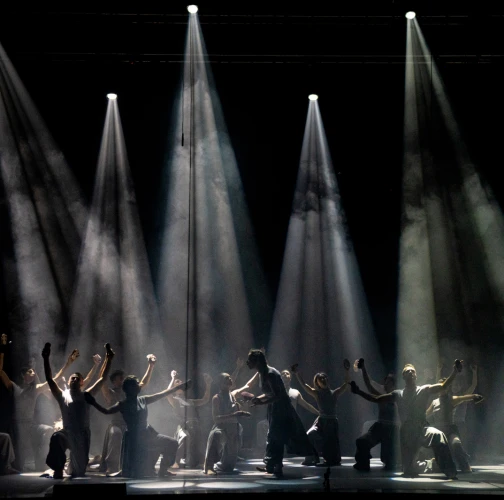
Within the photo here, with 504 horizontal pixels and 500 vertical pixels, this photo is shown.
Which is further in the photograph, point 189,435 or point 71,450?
point 189,435

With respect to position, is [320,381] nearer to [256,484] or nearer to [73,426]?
[256,484]

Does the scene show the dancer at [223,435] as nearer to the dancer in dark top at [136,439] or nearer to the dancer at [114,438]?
the dancer in dark top at [136,439]

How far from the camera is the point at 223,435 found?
7750 mm

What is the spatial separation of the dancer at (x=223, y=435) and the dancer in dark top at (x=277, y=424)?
0.47 m

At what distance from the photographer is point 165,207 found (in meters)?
11.9

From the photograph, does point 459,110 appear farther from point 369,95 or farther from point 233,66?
point 233,66

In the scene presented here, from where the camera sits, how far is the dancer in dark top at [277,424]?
7.45 m

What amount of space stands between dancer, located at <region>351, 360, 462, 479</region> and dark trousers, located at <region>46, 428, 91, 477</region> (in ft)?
10.0

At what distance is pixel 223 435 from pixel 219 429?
82mm

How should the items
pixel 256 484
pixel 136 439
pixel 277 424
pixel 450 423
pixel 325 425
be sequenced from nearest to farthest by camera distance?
pixel 256 484, pixel 136 439, pixel 277 424, pixel 450 423, pixel 325 425

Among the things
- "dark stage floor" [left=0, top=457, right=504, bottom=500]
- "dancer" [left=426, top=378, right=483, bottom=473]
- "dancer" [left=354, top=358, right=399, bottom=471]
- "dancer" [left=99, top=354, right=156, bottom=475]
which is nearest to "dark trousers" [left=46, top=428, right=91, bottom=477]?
"dark stage floor" [left=0, top=457, right=504, bottom=500]

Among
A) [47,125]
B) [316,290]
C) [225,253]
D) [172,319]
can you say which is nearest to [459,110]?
[316,290]

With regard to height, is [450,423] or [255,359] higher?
[255,359]

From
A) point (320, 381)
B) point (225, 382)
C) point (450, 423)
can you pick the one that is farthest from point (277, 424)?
point (450, 423)
